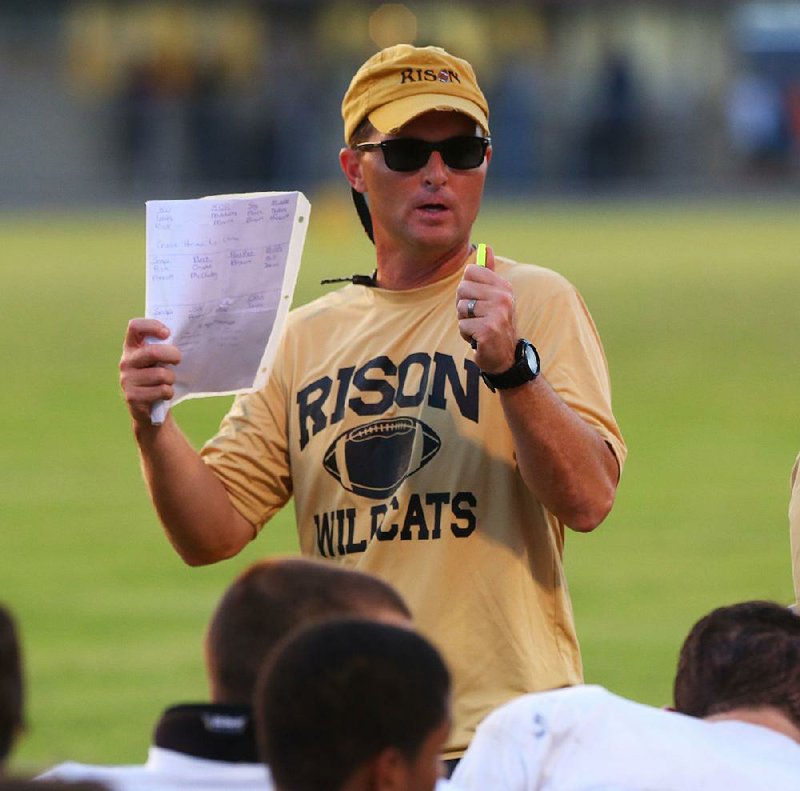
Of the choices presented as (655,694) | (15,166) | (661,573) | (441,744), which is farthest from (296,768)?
(15,166)

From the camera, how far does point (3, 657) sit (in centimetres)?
320

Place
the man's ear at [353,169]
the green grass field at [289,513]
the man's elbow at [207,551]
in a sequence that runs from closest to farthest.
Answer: the man's elbow at [207,551] < the man's ear at [353,169] < the green grass field at [289,513]

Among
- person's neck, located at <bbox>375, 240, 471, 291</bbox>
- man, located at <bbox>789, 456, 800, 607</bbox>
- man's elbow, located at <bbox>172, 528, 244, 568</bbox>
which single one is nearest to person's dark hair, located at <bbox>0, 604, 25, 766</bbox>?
man's elbow, located at <bbox>172, 528, 244, 568</bbox>

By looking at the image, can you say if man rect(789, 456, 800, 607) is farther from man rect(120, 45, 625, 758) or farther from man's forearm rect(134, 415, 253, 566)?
man's forearm rect(134, 415, 253, 566)

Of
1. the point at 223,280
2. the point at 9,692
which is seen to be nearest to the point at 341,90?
the point at 223,280

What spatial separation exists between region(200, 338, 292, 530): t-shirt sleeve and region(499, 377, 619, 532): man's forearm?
2.25 feet

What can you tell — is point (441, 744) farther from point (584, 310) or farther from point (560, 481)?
point (584, 310)

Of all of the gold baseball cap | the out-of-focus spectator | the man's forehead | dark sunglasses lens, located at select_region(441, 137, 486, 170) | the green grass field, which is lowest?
the green grass field

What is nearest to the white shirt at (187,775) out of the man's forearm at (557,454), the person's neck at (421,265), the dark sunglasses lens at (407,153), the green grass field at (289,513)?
the green grass field at (289,513)

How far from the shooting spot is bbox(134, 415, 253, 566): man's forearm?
4.34 m

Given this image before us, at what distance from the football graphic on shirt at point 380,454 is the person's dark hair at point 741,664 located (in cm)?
83

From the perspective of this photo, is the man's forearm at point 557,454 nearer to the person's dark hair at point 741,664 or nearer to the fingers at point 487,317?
the fingers at point 487,317

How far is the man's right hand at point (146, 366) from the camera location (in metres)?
4.20

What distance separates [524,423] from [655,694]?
14.7ft
